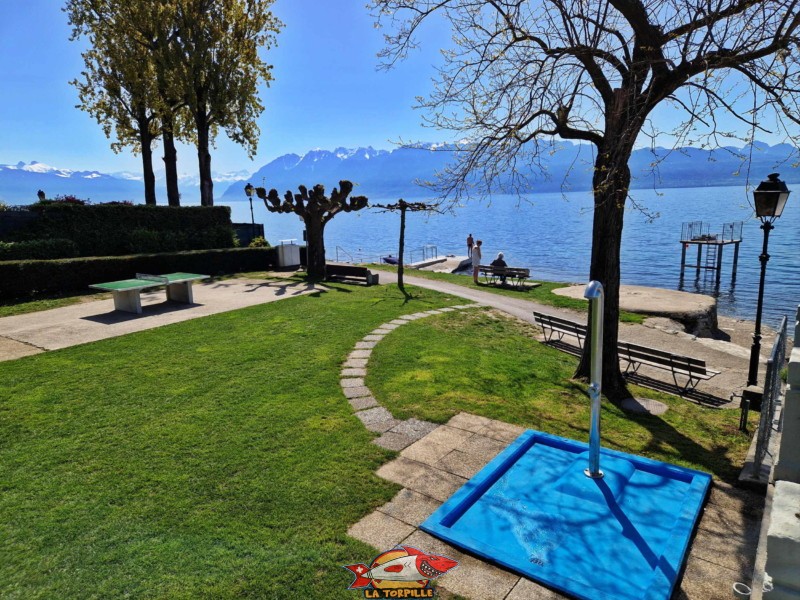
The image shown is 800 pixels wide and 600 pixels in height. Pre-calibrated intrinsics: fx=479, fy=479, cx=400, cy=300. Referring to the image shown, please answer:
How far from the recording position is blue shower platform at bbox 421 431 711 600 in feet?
10.9

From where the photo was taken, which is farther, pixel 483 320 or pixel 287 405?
pixel 483 320

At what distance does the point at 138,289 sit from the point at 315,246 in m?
7.31

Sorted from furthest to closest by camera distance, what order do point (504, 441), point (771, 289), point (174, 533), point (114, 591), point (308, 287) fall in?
point (771, 289)
point (308, 287)
point (504, 441)
point (174, 533)
point (114, 591)

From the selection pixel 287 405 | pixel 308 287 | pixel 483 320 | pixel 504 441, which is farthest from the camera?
pixel 308 287

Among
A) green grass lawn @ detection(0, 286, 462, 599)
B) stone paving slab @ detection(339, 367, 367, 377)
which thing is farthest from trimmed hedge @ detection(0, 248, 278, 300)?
stone paving slab @ detection(339, 367, 367, 377)

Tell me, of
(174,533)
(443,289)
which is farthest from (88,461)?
(443,289)

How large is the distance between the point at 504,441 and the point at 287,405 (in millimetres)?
2802

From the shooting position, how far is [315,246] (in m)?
18.1

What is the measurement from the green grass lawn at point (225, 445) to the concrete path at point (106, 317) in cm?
96

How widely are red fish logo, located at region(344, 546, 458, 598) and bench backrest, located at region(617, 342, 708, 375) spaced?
582cm

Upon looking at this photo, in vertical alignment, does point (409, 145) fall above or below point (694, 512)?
above

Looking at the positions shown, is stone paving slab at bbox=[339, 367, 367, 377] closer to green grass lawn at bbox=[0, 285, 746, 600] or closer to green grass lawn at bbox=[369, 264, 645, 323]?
green grass lawn at bbox=[0, 285, 746, 600]

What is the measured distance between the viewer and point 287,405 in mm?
6273

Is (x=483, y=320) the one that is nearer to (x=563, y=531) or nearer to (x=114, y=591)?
(x=563, y=531)
